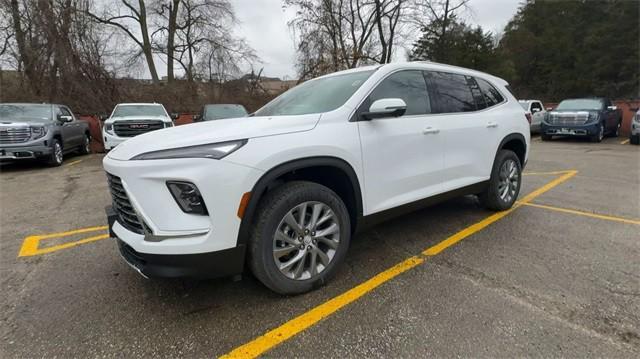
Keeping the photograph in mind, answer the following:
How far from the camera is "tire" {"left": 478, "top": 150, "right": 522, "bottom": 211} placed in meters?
4.09

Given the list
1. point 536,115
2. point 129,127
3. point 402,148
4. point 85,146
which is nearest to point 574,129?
point 536,115

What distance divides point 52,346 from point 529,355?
9.11ft

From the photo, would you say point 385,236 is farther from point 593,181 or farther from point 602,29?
point 602,29

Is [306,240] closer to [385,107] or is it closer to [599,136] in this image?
[385,107]

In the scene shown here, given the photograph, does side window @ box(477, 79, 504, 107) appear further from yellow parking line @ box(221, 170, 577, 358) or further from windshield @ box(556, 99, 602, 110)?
windshield @ box(556, 99, 602, 110)

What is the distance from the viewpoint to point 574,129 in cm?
1267

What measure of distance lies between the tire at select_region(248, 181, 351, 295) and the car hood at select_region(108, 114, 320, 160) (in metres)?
0.41

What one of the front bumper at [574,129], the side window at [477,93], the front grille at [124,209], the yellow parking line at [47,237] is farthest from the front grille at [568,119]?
the front grille at [124,209]

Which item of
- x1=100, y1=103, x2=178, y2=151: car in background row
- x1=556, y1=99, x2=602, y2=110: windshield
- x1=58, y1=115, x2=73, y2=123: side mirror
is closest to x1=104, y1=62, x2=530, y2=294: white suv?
x1=100, y1=103, x2=178, y2=151: car in background row

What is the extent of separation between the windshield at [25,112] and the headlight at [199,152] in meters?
9.03

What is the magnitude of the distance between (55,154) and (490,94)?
10068 mm

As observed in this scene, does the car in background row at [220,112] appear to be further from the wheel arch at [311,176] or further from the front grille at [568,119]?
the front grille at [568,119]

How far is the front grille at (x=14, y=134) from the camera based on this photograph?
306 inches

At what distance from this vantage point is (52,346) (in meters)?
2.03
